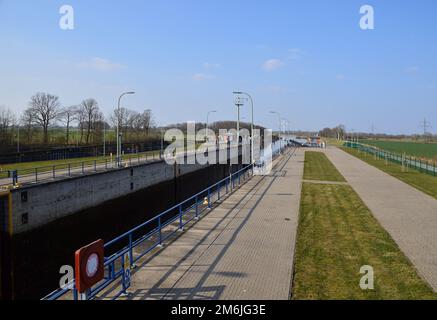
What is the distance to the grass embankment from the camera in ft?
28.3

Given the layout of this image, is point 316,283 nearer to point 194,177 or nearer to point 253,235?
point 253,235

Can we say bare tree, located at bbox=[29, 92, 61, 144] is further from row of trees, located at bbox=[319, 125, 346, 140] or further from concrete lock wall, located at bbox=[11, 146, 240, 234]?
row of trees, located at bbox=[319, 125, 346, 140]

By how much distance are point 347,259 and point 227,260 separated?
10.7 feet

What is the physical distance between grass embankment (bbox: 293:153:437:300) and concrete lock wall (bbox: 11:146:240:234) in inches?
401

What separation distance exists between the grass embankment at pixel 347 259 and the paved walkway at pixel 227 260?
0.41 metres

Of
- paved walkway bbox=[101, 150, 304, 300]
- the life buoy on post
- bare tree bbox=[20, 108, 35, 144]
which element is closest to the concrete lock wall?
paved walkway bbox=[101, 150, 304, 300]

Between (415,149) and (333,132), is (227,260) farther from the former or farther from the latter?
(333,132)

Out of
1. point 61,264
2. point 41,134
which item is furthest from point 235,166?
point 61,264

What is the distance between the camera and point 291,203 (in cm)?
1938

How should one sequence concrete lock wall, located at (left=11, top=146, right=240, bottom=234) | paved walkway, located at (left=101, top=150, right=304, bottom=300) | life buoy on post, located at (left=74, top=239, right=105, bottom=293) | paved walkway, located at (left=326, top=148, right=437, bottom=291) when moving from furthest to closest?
concrete lock wall, located at (left=11, top=146, right=240, bottom=234) < paved walkway, located at (left=326, top=148, right=437, bottom=291) < paved walkway, located at (left=101, top=150, right=304, bottom=300) < life buoy on post, located at (left=74, top=239, right=105, bottom=293)

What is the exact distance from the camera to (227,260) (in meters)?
10.4

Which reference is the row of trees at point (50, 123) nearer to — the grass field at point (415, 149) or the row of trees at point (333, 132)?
the grass field at point (415, 149)

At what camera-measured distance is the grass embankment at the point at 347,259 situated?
28.3 feet

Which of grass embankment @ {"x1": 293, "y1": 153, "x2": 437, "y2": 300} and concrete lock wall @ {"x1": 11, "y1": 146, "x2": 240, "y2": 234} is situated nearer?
grass embankment @ {"x1": 293, "y1": 153, "x2": 437, "y2": 300}
